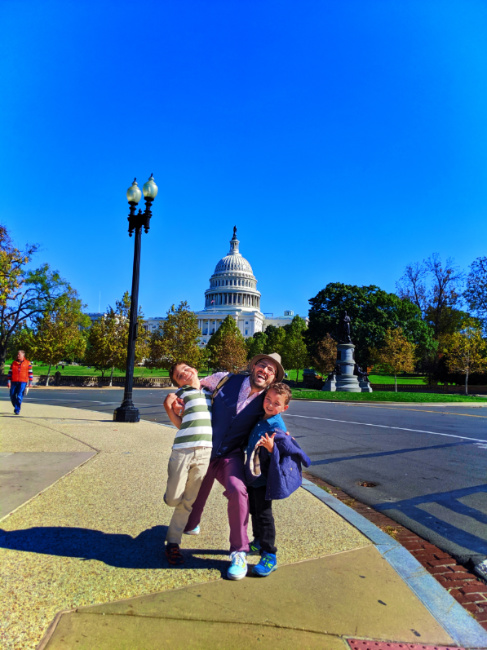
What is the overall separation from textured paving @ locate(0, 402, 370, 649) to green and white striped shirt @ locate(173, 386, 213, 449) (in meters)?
0.88

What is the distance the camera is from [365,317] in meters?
52.5

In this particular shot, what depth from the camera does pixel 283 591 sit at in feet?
10.2

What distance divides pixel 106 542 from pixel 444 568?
2639 mm

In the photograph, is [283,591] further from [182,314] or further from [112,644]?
[182,314]

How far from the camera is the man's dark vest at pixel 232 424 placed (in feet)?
11.6

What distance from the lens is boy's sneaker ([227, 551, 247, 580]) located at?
3.24 meters

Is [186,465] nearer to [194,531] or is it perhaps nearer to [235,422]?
[235,422]

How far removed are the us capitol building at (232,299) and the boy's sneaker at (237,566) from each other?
121803 mm

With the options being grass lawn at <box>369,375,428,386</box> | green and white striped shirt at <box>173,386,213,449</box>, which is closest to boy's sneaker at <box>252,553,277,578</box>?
green and white striped shirt at <box>173,386,213,449</box>

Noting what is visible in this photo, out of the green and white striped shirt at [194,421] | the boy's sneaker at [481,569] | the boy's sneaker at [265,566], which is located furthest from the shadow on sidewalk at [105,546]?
the boy's sneaker at [481,569]

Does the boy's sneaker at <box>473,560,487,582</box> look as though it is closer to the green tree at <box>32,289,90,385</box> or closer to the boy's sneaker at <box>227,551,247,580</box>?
the boy's sneaker at <box>227,551,247,580</box>

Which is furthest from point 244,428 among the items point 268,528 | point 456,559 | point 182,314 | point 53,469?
point 182,314

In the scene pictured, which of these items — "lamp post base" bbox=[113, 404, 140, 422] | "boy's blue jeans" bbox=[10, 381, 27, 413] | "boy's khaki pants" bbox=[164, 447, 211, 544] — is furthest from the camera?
"boy's blue jeans" bbox=[10, 381, 27, 413]

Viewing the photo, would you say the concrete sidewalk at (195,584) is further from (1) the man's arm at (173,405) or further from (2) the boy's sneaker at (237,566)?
(1) the man's arm at (173,405)
